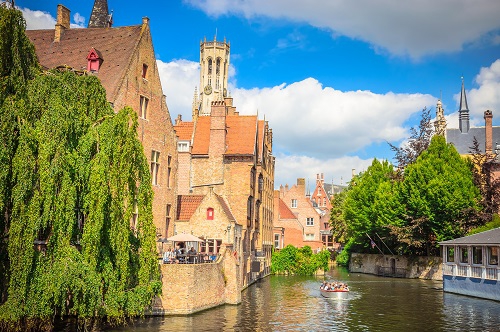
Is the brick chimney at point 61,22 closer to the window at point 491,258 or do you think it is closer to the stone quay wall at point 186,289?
the stone quay wall at point 186,289

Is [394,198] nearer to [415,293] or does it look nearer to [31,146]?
[415,293]

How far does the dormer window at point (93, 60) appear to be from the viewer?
105ft

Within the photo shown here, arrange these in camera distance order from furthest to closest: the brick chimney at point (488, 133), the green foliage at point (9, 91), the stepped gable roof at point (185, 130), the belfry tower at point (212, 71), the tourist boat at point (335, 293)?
the belfry tower at point (212, 71)
the brick chimney at point (488, 133)
the stepped gable roof at point (185, 130)
the tourist boat at point (335, 293)
the green foliage at point (9, 91)

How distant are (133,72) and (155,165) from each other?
20.6 feet

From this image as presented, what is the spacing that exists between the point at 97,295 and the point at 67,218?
10.7ft

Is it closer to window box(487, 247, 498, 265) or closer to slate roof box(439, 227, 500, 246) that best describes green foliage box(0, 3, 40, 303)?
slate roof box(439, 227, 500, 246)

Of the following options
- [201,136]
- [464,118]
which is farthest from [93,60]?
[464,118]

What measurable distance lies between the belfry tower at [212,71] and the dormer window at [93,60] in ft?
356

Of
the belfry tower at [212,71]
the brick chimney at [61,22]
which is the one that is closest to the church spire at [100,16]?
the brick chimney at [61,22]

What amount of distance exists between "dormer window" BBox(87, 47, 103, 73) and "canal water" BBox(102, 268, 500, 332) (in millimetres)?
16022

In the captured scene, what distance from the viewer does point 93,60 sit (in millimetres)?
32125

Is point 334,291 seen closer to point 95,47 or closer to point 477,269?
point 477,269

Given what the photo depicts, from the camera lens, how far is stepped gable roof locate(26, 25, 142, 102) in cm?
3162

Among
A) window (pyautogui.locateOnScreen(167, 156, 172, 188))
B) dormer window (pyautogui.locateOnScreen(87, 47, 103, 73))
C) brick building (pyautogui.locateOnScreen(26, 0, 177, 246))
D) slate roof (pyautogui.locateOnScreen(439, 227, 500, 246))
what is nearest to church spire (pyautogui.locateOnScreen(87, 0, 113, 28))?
brick building (pyautogui.locateOnScreen(26, 0, 177, 246))
